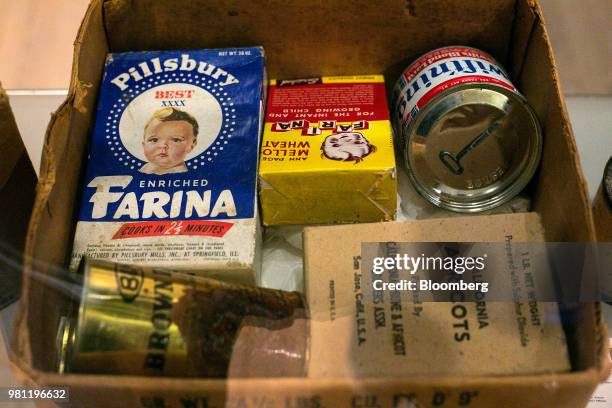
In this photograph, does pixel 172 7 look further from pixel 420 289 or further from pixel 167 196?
pixel 420 289

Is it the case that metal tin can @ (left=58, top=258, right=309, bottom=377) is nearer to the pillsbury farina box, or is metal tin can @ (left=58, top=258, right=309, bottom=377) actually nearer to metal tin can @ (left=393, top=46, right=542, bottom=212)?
the pillsbury farina box

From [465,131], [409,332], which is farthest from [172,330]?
[465,131]

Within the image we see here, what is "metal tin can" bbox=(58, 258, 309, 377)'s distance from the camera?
624mm

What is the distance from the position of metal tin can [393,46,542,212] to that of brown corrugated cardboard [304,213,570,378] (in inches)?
5.8

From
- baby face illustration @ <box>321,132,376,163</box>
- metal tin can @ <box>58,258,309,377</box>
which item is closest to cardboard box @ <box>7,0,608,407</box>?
metal tin can @ <box>58,258,309,377</box>

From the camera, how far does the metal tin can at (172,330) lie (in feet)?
2.05

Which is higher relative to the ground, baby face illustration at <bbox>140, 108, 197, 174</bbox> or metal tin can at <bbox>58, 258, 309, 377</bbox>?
baby face illustration at <bbox>140, 108, 197, 174</bbox>

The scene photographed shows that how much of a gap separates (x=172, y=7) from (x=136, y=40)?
0.09 m

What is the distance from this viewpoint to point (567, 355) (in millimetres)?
684

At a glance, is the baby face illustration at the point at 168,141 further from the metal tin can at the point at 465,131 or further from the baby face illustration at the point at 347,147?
the metal tin can at the point at 465,131

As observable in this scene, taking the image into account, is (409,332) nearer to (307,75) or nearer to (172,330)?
(172,330)

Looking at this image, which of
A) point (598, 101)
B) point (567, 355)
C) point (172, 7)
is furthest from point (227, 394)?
point (598, 101)

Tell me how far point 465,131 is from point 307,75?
29 centimetres

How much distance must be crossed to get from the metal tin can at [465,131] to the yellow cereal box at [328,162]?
5 centimetres
